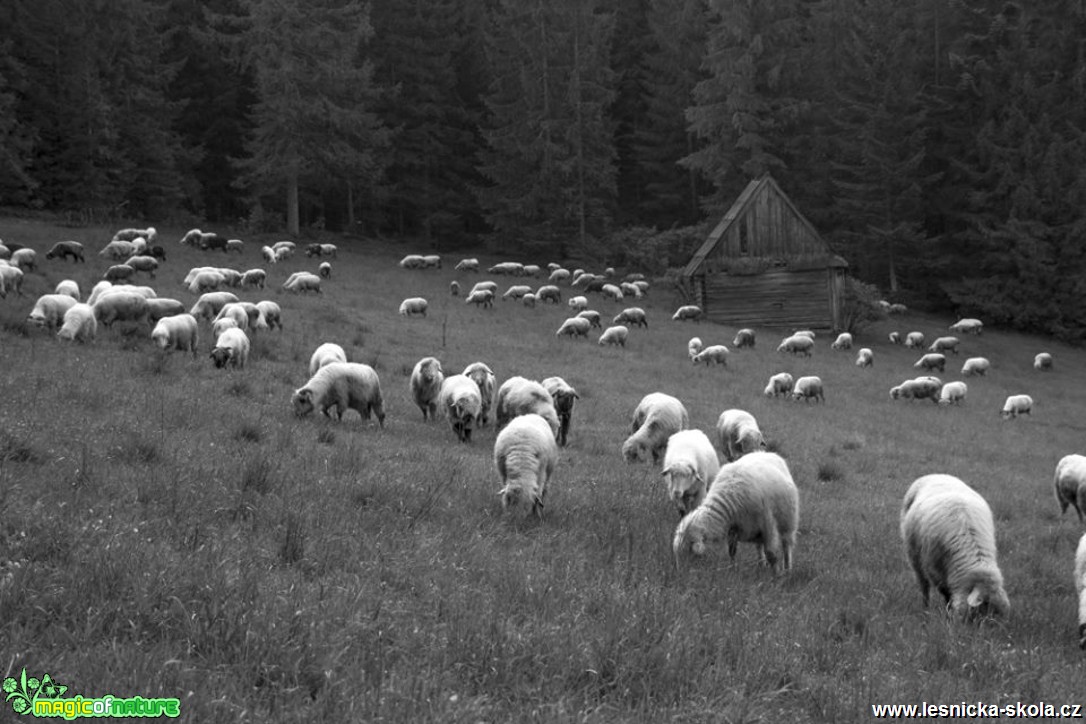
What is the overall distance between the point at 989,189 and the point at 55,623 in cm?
6136

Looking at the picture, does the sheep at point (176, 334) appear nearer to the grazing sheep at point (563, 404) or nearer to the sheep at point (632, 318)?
the grazing sheep at point (563, 404)

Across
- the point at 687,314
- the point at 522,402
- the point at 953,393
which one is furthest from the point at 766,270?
the point at 522,402

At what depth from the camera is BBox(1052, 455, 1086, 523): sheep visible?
45.5ft

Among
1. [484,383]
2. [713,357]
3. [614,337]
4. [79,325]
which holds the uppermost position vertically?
[79,325]

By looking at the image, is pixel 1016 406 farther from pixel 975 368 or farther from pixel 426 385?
pixel 426 385

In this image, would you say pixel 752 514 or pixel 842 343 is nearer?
pixel 752 514

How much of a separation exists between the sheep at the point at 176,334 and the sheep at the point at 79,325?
1.17m

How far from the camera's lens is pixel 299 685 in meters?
4.09

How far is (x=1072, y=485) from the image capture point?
1410 centimetres

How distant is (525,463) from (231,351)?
9436 millimetres

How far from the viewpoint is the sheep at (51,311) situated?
1830 centimetres

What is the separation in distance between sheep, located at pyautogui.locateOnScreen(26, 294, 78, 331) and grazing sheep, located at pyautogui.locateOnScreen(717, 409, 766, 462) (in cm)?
1382

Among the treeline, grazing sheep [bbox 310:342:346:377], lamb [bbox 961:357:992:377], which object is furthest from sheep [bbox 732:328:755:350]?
grazing sheep [bbox 310:342:346:377]

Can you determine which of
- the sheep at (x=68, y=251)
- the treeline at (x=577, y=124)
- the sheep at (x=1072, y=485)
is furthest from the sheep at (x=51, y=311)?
the treeline at (x=577, y=124)
